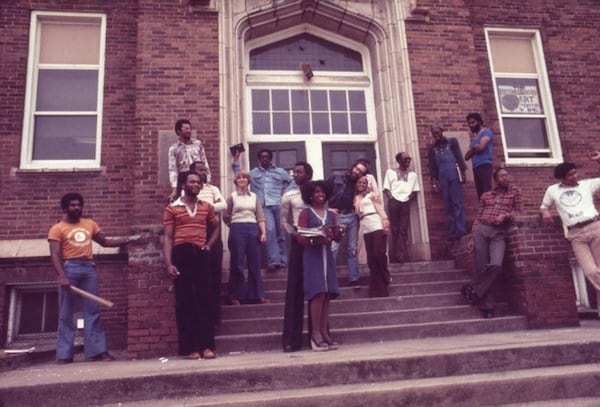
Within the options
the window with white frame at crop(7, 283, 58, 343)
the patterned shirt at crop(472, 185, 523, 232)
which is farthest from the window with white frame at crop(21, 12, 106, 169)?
the patterned shirt at crop(472, 185, 523, 232)

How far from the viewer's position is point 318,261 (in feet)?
17.2

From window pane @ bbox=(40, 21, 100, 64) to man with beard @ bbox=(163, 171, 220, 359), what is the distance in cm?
504

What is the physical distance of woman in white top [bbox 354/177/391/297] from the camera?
255 inches

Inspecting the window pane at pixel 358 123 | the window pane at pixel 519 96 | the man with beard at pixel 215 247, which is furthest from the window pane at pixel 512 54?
the man with beard at pixel 215 247

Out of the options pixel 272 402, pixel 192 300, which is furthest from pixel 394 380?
pixel 192 300

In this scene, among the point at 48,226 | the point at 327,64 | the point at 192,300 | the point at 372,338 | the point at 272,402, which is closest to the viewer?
the point at 272,402

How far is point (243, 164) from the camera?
877cm

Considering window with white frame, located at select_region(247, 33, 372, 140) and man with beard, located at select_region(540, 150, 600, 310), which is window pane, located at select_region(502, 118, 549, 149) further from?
man with beard, located at select_region(540, 150, 600, 310)

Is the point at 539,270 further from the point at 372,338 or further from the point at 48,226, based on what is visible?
the point at 48,226

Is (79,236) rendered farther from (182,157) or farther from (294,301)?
(294,301)

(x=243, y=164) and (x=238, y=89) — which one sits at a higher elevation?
(x=238, y=89)

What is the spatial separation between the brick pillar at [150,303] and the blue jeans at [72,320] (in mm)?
551

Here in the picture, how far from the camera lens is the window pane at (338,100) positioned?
9.72 meters

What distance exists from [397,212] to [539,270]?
2350 mm
